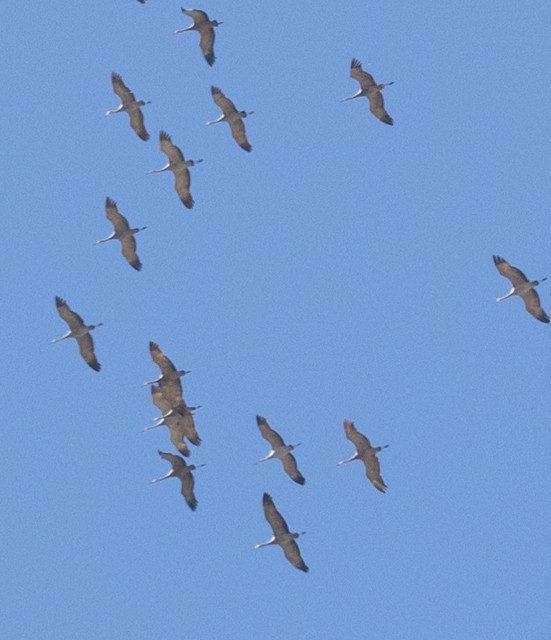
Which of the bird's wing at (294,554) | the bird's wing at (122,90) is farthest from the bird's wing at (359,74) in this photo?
the bird's wing at (294,554)

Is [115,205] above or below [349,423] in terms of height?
above

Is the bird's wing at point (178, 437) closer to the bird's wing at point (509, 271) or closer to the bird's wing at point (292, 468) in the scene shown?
the bird's wing at point (292, 468)

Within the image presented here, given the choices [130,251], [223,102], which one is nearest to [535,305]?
[223,102]

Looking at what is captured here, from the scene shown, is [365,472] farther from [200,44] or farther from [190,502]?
[200,44]

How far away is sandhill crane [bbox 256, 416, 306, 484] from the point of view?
50.9m

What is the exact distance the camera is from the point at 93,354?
Result: 5191 cm

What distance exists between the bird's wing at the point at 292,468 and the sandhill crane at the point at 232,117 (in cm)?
691

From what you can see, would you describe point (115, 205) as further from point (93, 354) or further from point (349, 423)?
point (349, 423)

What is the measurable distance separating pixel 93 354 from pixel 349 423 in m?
5.96

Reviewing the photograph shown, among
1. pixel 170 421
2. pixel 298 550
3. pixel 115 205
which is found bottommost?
pixel 298 550

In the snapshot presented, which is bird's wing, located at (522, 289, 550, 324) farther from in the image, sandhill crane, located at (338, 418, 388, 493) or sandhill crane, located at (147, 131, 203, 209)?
sandhill crane, located at (147, 131, 203, 209)

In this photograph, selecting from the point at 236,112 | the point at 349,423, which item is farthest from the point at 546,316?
the point at 236,112

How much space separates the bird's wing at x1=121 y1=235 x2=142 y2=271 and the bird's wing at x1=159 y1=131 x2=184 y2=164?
202cm

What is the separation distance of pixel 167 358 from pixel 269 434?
9.19ft
